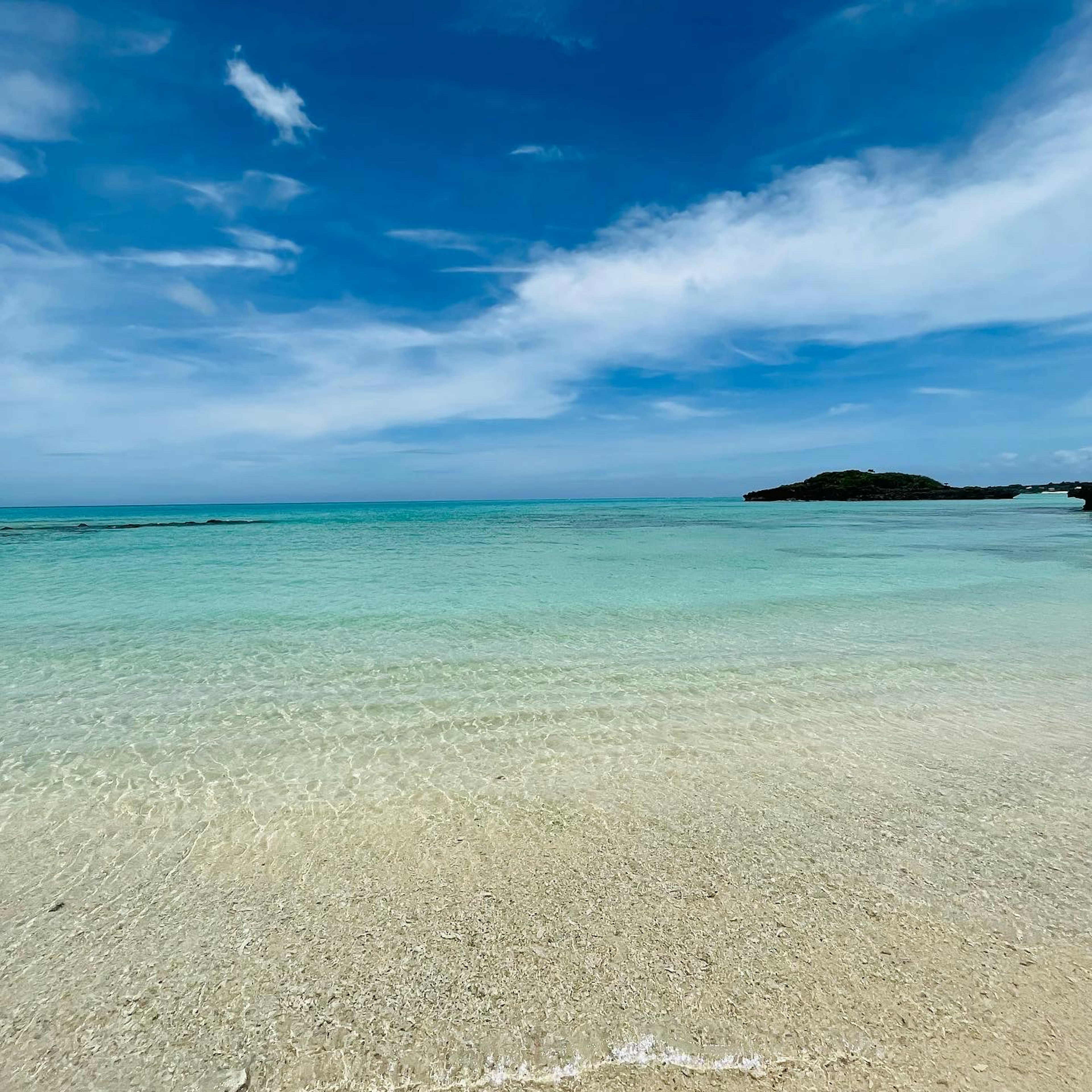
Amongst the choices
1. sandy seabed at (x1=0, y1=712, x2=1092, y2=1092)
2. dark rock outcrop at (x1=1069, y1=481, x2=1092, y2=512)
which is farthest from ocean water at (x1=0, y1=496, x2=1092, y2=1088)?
dark rock outcrop at (x1=1069, y1=481, x2=1092, y2=512)

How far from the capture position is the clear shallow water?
605 cm

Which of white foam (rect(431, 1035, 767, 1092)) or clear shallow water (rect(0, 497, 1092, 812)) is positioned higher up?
clear shallow water (rect(0, 497, 1092, 812))

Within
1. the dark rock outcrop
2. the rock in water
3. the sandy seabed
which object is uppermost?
the dark rock outcrop

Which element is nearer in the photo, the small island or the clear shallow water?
the clear shallow water

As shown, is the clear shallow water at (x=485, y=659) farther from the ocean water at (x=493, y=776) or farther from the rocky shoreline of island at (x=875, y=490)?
the rocky shoreline of island at (x=875, y=490)

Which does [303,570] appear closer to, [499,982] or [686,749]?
[686,749]

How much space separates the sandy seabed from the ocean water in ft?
0.09

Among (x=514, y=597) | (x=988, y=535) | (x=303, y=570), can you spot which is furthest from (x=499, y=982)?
(x=988, y=535)

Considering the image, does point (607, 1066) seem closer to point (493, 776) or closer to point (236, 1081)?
point (236, 1081)

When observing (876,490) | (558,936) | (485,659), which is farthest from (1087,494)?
(558,936)

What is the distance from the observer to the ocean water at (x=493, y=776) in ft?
10.1

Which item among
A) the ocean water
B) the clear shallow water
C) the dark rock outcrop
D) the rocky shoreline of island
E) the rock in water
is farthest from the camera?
the rocky shoreline of island

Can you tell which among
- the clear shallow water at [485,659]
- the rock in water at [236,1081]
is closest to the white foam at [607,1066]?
the rock in water at [236,1081]

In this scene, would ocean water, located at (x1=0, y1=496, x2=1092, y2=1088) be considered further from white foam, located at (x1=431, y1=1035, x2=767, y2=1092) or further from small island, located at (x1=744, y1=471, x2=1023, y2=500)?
small island, located at (x1=744, y1=471, x2=1023, y2=500)
